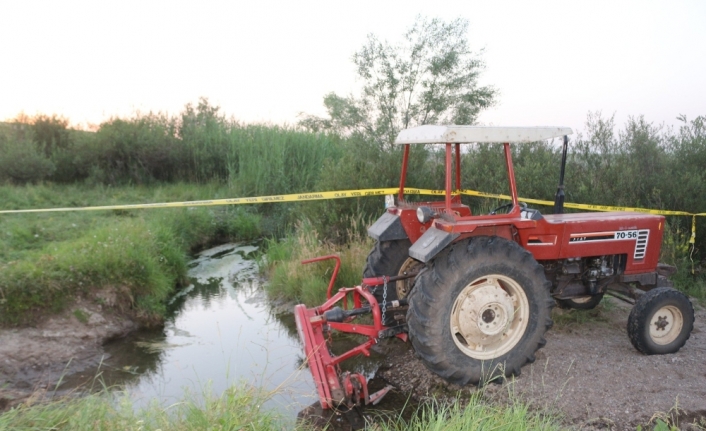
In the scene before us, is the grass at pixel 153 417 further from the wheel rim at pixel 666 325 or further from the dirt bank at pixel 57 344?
the wheel rim at pixel 666 325

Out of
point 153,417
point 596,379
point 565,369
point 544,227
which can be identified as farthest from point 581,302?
point 153,417

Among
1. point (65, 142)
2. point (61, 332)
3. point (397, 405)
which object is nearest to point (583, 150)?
point (397, 405)

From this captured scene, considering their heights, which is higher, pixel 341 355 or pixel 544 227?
pixel 544 227

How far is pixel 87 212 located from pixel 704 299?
903cm

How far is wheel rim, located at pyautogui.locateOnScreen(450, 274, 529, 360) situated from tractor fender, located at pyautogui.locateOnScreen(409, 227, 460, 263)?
0.41 m

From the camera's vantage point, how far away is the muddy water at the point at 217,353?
439cm

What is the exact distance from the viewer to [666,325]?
4586 millimetres

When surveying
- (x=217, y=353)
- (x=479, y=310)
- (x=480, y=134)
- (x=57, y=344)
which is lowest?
(x=217, y=353)

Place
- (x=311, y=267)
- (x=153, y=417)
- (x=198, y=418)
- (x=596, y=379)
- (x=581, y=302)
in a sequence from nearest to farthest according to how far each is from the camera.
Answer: (x=198, y=418), (x=153, y=417), (x=596, y=379), (x=581, y=302), (x=311, y=267)

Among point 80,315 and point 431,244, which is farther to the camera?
point 80,315

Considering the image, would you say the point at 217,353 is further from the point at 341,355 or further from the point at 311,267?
the point at 341,355

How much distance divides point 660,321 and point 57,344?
5.43 metres

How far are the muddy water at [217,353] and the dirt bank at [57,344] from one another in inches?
5.9

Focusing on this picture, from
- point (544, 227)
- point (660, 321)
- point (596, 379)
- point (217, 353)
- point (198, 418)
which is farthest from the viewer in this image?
point (217, 353)
